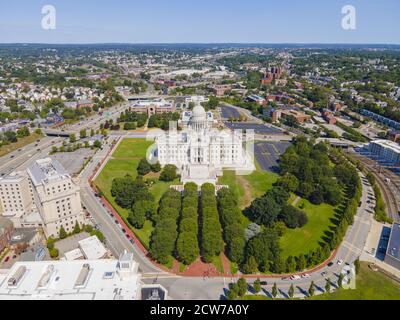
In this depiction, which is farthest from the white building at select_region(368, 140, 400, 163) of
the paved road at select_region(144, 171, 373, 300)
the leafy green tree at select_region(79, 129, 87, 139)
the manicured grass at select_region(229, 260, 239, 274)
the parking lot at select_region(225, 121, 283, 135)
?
the leafy green tree at select_region(79, 129, 87, 139)

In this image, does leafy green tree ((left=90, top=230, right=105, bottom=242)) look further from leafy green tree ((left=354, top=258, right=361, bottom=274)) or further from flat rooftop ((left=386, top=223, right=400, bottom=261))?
flat rooftop ((left=386, top=223, right=400, bottom=261))

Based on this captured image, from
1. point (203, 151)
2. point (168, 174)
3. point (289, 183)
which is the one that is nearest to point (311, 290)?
point (289, 183)

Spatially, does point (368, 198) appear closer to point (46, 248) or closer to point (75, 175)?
point (46, 248)

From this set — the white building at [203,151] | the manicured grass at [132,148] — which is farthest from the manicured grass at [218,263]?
the manicured grass at [132,148]

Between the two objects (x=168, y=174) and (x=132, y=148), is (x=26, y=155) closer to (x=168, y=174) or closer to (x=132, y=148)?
(x=132, y=148)

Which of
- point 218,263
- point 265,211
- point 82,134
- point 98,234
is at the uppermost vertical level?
point 82,134
